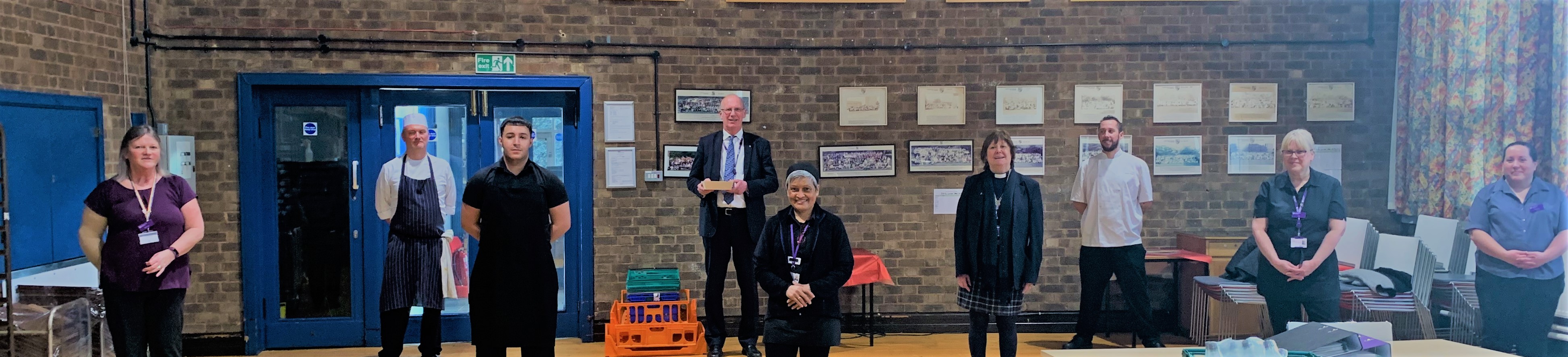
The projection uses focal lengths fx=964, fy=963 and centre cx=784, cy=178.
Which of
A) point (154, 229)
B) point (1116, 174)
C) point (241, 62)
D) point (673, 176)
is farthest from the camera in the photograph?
point (673, 176)

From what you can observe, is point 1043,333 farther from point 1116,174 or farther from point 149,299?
point 149,299

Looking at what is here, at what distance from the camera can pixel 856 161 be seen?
6.50 meters

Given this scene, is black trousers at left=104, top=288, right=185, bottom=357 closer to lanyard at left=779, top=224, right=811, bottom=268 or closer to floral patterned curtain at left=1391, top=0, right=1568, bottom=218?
lanyard at left=779, top=224, right=811, bottom=268

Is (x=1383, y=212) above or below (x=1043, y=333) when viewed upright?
above

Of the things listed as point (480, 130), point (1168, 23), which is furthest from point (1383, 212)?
point (480, 130)

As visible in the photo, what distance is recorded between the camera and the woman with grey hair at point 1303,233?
4.66 meters

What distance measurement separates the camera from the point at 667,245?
21.2 ft

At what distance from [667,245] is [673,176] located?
470 mm

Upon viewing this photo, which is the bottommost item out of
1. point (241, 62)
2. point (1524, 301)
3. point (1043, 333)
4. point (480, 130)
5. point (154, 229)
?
point (1043, 333)

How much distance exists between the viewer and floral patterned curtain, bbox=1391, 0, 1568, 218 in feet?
17.7

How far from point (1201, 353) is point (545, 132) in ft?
15.2

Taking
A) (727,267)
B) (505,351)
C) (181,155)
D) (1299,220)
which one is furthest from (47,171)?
(1299,220)

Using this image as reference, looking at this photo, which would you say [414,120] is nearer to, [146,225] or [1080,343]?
[146,225]

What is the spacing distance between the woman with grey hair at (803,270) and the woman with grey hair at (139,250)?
8.56 feet
